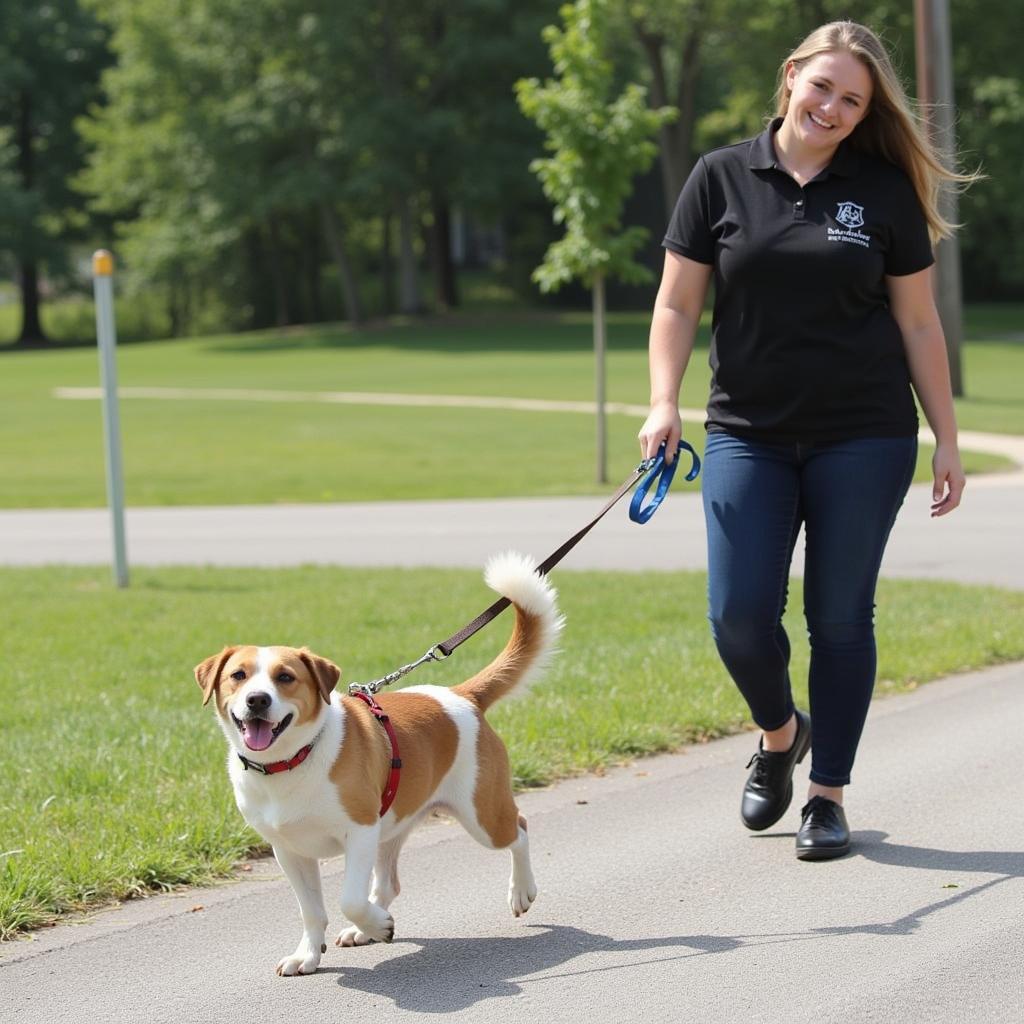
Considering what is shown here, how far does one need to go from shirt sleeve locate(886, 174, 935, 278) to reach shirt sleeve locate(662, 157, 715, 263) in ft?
1.71

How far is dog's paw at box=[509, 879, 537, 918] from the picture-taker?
14.2ft

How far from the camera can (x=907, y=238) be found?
4.61 metres

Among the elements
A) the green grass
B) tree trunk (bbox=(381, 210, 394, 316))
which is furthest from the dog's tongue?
tree trunk (bbox=(381, 210, 394, 316))

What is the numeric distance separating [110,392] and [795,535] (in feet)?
23.9

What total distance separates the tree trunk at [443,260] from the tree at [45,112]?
1396 centimetres

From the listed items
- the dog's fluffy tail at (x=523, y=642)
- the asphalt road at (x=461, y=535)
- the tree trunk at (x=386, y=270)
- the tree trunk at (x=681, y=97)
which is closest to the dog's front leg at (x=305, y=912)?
the dog's fluffy tail at (x=523, y=642)

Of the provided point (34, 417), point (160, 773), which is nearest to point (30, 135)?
point (34, 417)

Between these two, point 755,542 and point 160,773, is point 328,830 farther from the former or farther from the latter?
point 160,773

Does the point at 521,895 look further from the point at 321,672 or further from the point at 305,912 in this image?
the point at 321,672

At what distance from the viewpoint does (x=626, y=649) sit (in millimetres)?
8070

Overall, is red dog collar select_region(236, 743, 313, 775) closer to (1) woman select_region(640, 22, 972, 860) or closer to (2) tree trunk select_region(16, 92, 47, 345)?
(1) woman select_region(640, 22, 972, 860)

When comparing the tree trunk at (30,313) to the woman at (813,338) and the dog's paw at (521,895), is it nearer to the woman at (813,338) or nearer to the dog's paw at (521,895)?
the woman at (813,338)

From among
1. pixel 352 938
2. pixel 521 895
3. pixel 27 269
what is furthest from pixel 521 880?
pixel 27 269

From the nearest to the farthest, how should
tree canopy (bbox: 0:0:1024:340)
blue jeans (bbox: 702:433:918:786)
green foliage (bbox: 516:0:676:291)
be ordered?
blue jeans (bbox: 702:433:918:786) < green foliage (bbox: 516:0:676:291) < tree canopy (bbox: 0:0:1024:340)
